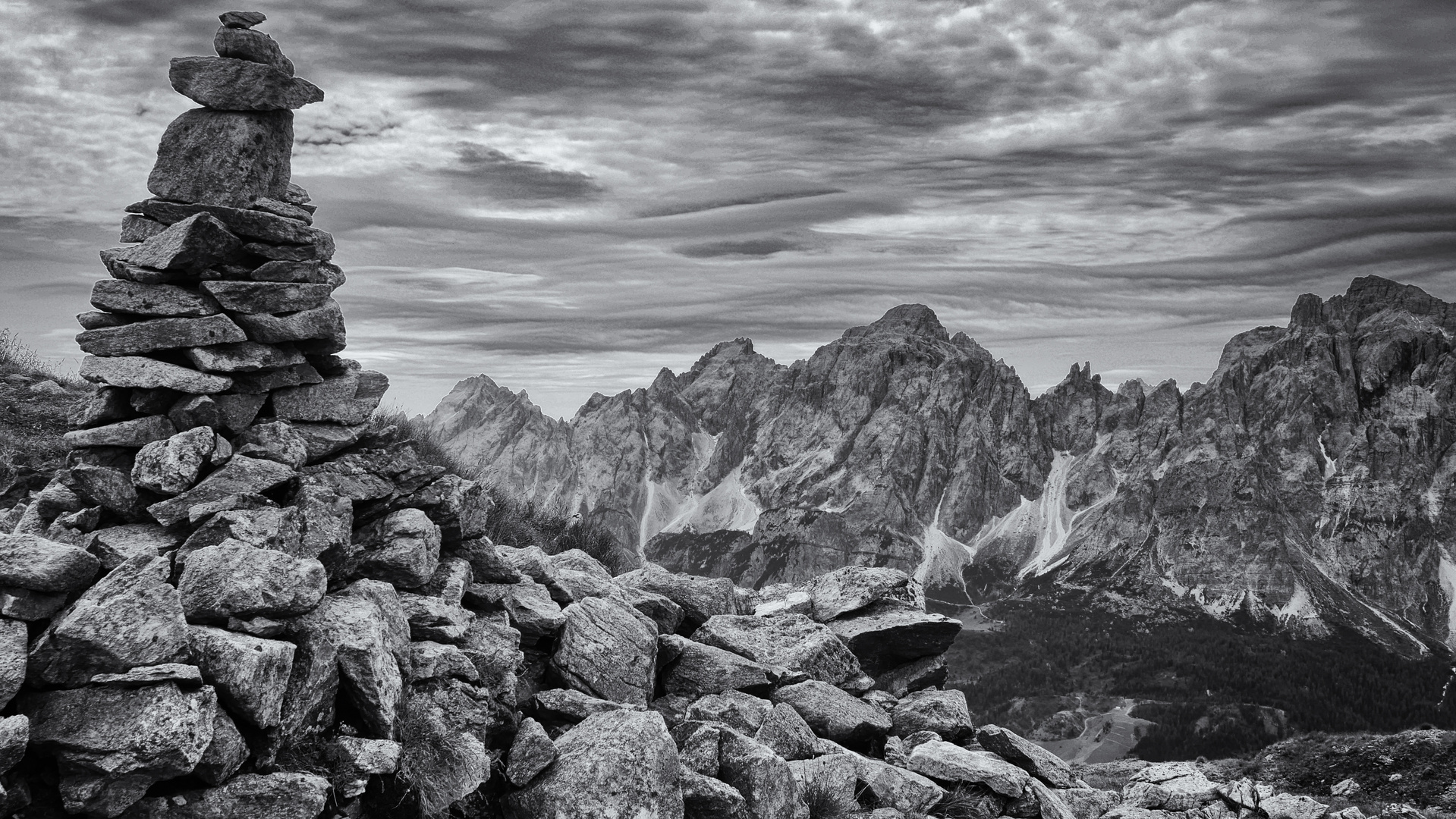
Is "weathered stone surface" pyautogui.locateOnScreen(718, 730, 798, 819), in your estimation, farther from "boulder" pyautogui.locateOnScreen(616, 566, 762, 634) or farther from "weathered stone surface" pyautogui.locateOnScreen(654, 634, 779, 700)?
"boulder" pyautogui.locateOnScreen(616, 566, 762, 634)

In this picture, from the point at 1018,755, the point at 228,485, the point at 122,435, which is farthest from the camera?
the point at 1018,755

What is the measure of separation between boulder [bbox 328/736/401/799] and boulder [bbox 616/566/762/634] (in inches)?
482

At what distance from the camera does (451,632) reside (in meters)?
17.5

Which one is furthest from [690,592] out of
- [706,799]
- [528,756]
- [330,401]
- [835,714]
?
[528,756]

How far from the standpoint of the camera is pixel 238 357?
19.4m

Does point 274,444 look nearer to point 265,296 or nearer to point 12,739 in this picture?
point 265,296

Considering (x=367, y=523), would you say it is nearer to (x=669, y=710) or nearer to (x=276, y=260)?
(x=276, y=260)

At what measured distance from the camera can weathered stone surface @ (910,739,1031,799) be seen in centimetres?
2073

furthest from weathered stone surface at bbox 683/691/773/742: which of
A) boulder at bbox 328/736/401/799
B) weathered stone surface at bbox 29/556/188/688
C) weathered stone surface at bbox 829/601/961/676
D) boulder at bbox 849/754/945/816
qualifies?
weathered stone surface at bbox 29/556/188/688

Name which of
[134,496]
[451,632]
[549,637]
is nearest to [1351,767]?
[549,637]

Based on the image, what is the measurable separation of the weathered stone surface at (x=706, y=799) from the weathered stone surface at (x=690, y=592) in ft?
31.0

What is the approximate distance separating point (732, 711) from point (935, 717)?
723 cm

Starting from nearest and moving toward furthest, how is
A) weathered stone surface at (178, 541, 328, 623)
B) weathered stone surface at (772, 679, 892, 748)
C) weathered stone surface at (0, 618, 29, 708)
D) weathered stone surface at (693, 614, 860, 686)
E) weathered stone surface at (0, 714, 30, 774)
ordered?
weathered stone surface at (0, 714, 30, 774) → weathered stone surface at (0, 618, 29, 708) → weathered stone surface at (178, 541, 328, 623) → weathered stone surface at (772, 679, 892, 748) → weathered stone surface at (693, 614, 860, 686)

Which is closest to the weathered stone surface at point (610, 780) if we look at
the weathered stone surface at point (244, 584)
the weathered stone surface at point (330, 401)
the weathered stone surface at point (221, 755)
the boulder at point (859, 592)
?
the weathered stone surface at point (221, 755)
